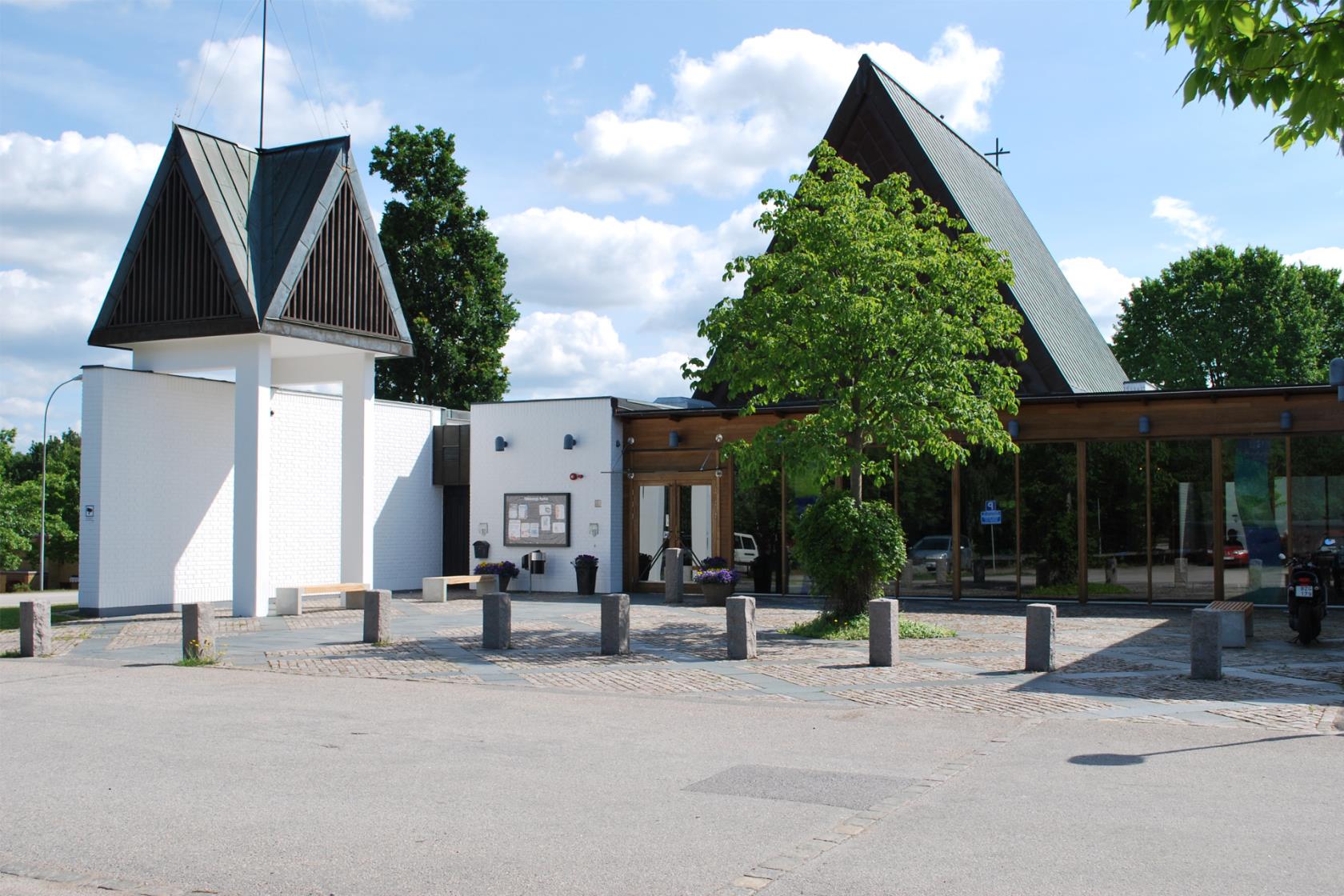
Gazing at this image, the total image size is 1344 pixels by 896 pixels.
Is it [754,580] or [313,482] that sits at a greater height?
[313,482]

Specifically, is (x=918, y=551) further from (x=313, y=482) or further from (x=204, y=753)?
(x=204, y=753)

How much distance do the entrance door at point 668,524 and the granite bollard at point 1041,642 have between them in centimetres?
1244

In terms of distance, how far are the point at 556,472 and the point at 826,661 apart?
1368 cm

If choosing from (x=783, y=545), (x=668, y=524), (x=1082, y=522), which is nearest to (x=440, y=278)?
(x=668, y=524)

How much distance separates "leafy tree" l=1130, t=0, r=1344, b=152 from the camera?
4.98 meters

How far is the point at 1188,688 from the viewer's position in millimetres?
11703

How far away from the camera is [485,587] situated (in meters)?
26.2

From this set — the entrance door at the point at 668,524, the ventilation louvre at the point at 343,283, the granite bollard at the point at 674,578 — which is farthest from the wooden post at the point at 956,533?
the ventilation louvre at the point at 343,283

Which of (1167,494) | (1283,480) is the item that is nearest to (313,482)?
(1167,494)

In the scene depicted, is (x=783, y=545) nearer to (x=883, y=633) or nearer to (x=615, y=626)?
(x=615, y=626)

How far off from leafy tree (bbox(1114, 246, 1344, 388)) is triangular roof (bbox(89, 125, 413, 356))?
35384 millimetres

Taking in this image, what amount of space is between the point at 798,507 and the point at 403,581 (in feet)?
31.5

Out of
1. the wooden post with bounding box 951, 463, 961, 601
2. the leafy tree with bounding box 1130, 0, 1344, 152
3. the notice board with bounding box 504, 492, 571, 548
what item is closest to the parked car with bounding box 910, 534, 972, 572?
the wooden post with bounding box 951, 463, 961, 601

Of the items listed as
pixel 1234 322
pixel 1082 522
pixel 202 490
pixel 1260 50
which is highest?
pixel 1234 322
